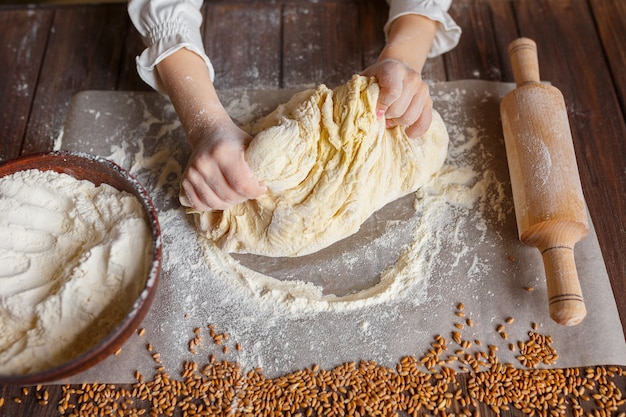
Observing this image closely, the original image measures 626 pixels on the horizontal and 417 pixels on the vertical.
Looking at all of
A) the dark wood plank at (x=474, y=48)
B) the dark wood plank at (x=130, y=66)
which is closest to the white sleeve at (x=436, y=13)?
the dark wood plank at (x=474, y=48)

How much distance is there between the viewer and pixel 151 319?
1277mm

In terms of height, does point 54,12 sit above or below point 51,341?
above

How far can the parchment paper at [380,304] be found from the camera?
4.08 feet

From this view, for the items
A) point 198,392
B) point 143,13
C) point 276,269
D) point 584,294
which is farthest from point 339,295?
point 143,13

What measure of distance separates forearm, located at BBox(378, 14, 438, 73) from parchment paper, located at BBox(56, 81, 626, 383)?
260mm

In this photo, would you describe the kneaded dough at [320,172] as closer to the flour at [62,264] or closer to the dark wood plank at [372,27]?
the flour at [62,264]

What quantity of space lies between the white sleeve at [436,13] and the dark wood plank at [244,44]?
39 centimetres

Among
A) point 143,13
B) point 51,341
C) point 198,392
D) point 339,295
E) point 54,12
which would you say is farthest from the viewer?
point 54,12

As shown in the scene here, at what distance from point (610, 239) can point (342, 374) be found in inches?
31.1

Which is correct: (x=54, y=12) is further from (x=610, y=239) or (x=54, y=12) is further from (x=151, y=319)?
(x=610, y=239)

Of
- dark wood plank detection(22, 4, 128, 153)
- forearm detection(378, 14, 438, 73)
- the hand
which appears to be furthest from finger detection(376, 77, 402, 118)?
dark wood plank detection(22, 4, 128, 153)

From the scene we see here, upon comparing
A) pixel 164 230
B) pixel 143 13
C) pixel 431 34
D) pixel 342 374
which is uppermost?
pixel 143 13

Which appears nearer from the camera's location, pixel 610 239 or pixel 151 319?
pixel 151 319

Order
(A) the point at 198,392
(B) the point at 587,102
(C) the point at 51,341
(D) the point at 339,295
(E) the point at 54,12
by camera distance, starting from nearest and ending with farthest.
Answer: (C) the point at 51,341 < (A) the point at 198,392 < (D) the point at 339,295 < (B) the point at 587,102 < (E) the point at 54,12
